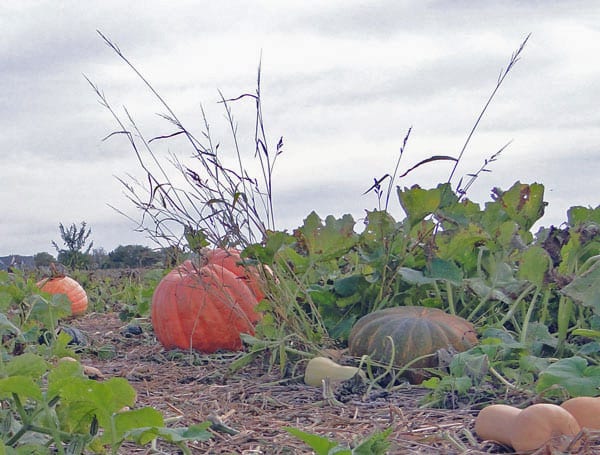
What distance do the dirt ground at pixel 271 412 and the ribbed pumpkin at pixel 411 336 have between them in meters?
0.13

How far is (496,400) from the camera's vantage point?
2289 millimetres

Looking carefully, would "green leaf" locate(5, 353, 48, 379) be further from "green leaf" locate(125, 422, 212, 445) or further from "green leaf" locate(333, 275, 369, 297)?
"green leaf" locate(333, 275, 369, 297)

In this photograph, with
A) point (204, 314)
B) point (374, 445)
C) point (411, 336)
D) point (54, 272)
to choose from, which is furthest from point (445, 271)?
point (54, 272)

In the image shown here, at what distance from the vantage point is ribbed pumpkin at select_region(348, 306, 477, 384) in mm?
2705

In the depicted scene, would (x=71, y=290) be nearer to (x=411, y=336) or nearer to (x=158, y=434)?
(x=411, y=336)

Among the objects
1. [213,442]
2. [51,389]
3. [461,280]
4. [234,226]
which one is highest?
[234,226]

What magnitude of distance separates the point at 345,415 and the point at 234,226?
0.99 meters

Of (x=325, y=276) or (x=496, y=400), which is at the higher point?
(x=325, y=276)

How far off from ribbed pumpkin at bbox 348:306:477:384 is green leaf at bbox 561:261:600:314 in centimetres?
49

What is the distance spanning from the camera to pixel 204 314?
3658 millimetres

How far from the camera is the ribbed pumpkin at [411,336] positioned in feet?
8.87

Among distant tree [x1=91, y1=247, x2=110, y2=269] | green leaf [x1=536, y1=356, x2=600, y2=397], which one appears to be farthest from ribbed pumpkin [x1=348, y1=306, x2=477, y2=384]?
distant tree [x1=91, y1=247, x2=110, y2=269]

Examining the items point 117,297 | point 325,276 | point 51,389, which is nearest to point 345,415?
point 51,389

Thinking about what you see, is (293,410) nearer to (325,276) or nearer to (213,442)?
(213,442)
